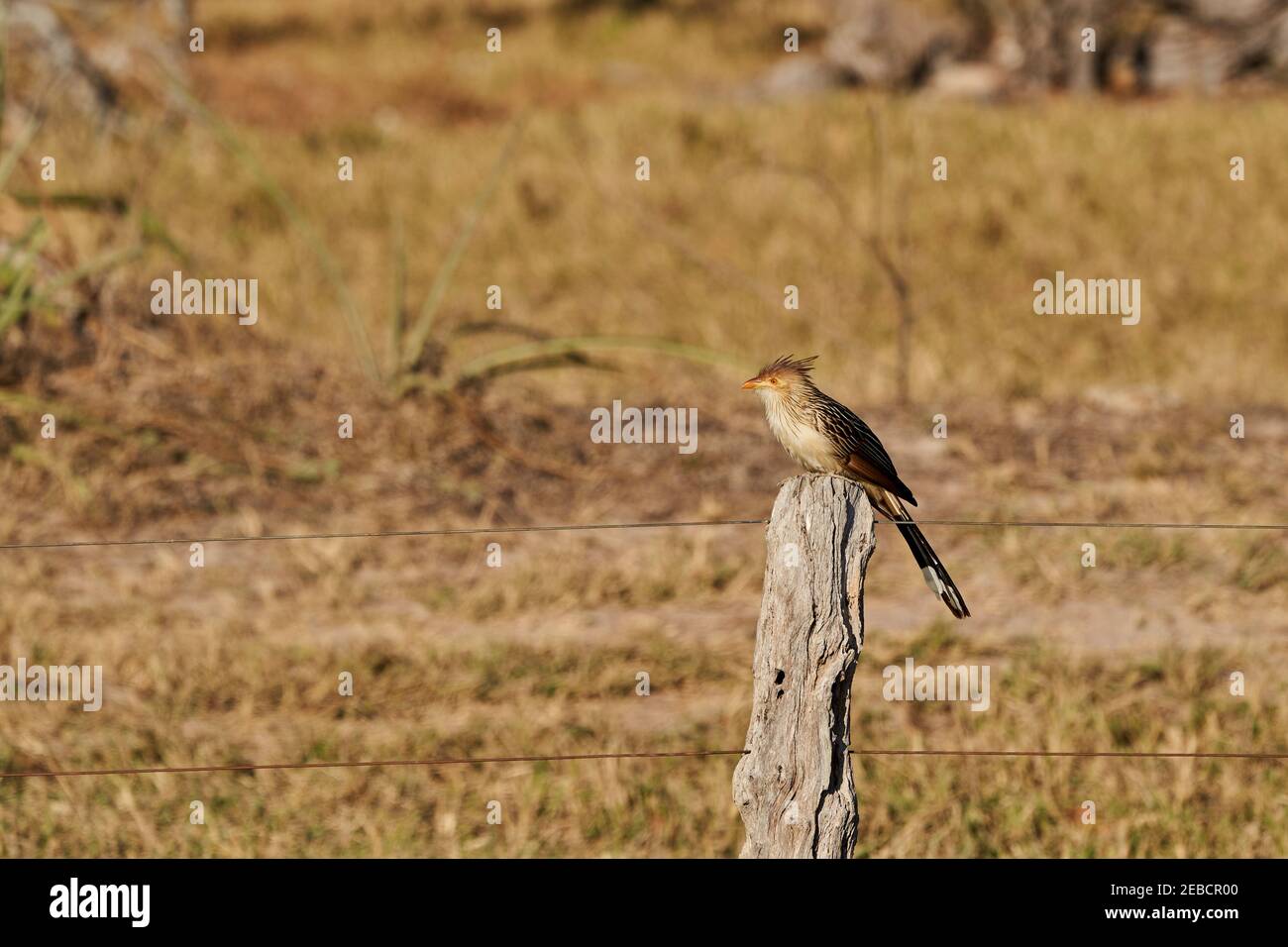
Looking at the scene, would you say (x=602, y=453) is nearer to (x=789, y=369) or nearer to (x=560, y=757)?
(x=789, y=369)

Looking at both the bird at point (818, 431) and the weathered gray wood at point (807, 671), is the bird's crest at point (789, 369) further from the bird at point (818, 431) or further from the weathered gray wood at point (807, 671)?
the weathered gray wood at point (807, 671)

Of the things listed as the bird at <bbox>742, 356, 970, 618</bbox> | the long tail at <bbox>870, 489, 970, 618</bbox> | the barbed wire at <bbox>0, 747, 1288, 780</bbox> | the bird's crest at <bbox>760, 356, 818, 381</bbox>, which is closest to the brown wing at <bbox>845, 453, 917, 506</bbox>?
the bird at <bbox>742, 356, 970, 618</bbox>

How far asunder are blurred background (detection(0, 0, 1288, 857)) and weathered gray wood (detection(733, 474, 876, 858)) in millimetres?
1326

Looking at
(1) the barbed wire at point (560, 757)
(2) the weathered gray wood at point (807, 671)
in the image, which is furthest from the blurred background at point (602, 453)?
(2) the weathered gray wood at point (807, 671)

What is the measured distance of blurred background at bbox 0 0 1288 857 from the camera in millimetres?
4727

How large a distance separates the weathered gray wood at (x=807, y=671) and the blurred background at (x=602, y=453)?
1.33 metres

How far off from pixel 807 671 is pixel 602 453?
474 centimetres

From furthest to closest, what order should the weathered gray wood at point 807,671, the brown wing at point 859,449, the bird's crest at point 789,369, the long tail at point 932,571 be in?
1. the bird's crest at point 789,369
2. the brown wing at point 859,449
3. the long tail at point 932,571
4. the weathered gray wood at point 807,671

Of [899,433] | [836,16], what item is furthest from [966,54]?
[899,433]

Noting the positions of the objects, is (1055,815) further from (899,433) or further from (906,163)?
(906,163)

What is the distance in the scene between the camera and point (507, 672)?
543 centimetres

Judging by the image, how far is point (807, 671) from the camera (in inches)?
123

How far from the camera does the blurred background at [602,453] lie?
15.5 feet

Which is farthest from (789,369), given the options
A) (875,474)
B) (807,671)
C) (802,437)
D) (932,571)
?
(807,671)
